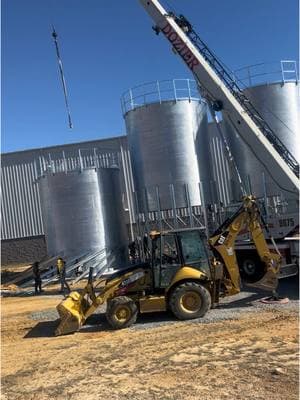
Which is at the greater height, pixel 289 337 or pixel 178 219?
pixel 178 219

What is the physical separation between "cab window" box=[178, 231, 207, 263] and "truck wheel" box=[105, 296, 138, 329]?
1.70 metres

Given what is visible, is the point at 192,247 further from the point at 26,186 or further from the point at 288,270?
the point at 26,186

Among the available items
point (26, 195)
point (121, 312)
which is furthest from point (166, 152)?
point (26, 195)

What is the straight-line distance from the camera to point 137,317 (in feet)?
40.8

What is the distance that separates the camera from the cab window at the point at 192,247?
1194 cm

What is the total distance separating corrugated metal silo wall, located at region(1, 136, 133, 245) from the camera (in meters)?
37.5

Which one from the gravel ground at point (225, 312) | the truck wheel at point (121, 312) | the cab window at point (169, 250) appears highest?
the cab window at point (169, 250)

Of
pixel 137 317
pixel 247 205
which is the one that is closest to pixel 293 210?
pixel 247 205

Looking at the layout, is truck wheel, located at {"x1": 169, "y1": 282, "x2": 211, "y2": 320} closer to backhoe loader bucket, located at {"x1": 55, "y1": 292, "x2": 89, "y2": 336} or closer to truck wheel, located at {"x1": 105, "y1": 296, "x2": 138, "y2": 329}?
truck wheel, located at {"x1": 105, "y1": 296, "x2": 138, "y2": 329}

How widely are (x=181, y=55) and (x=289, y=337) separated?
1095cm

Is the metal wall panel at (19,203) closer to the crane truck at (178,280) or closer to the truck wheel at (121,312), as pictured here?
Answer: the crane truck at (178,280)

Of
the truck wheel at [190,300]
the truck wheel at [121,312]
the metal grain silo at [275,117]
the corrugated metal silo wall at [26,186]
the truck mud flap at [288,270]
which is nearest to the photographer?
the truck wheel at [121,312]

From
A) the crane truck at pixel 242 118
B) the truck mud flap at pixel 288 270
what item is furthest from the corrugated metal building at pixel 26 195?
the truck mud flap at pixel 288 270

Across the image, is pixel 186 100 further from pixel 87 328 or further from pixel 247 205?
pixel 87 328
